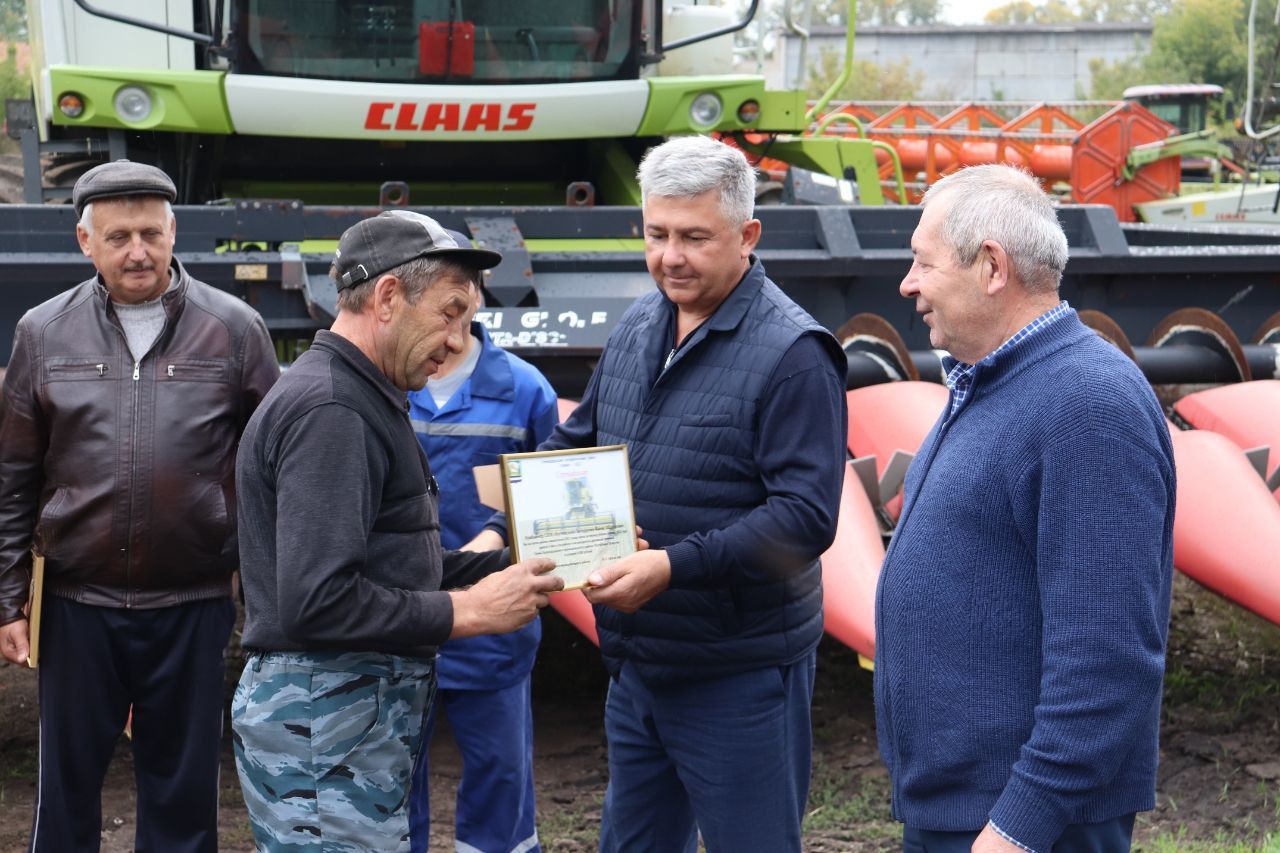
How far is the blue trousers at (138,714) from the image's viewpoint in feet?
11.5

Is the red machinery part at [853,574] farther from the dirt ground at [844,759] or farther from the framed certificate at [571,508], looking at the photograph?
the framed certificate at [571,508]

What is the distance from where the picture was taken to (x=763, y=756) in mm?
2855

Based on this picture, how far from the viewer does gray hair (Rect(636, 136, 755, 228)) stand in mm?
2865

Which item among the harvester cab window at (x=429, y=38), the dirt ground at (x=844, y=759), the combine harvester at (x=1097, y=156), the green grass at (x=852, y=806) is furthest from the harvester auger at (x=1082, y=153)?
the green grass at (x=852, y=806)

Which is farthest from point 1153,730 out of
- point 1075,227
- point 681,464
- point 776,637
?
point 1075,227

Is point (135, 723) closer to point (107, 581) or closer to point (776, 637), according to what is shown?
point (107, 581)

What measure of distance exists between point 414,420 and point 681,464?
946 millimetres

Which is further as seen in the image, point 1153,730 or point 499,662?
point 499,662

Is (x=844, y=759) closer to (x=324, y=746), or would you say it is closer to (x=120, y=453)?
(x=120, y=453)

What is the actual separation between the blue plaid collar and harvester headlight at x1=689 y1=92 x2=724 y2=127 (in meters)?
4.37

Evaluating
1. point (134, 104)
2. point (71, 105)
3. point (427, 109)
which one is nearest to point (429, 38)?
point (427, 109)

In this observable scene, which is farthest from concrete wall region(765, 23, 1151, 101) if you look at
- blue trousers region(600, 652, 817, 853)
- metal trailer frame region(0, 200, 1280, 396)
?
blue trousers region(600, 652, 817, 853)

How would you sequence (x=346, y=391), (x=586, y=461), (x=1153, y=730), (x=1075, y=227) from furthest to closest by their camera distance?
(x=1075, y=227) → (x=586, y=461) → (x=346, y=391) → (x=1153, y=730)

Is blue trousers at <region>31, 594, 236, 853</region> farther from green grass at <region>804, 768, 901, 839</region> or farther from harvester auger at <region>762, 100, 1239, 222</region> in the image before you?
harvester auger at <region>762, 100, 1239, 222</region>
